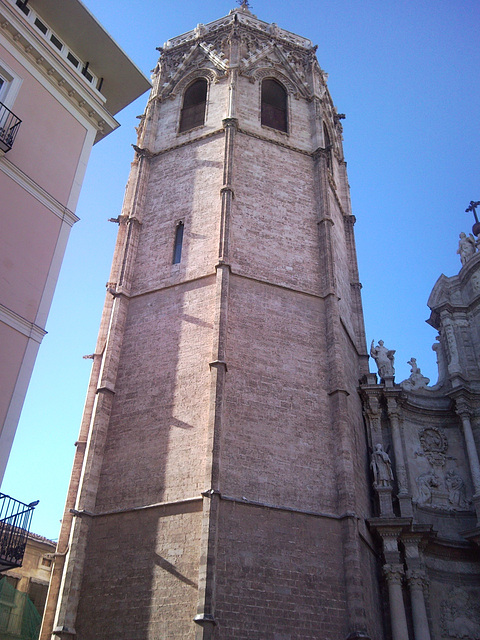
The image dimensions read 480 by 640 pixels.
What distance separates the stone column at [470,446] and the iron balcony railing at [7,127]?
12374 millimetres

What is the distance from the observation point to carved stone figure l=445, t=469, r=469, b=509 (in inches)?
645

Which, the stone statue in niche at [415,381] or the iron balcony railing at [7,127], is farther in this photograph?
the stone statue in niche at [415,381]

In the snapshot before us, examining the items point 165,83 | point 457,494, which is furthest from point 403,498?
point 165,83

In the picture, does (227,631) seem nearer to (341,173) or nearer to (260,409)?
(260,409)

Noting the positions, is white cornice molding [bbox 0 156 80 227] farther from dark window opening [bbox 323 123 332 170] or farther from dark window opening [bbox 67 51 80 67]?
dark window opening [bbox 323 123 332 170]

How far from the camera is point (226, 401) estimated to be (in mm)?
14242

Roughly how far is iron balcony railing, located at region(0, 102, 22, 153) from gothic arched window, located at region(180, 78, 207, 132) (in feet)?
35.7

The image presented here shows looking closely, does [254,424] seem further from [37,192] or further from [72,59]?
[72,59]

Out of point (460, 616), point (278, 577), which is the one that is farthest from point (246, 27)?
point (460, 616)

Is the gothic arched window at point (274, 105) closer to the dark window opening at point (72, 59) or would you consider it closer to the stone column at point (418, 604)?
the dark window opening at point (72, 59)

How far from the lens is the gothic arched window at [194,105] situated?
20.7m

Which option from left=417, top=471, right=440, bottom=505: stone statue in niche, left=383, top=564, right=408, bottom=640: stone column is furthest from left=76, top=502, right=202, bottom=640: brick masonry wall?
left=417, top=471, right=440, bottom=505: stone statue in niche

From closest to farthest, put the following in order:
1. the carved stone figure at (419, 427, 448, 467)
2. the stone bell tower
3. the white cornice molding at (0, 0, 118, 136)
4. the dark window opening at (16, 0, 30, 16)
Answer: the white cornice molding at (0, 0, 118, 136)
the dark window opening at (16, 0, 30, 16)
the stone bell tower
the carved stone figure at (419, 427, 448, 467)

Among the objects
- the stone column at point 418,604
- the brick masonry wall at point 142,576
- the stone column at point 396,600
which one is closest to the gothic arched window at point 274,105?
the brick masonry wall at point 142,576
